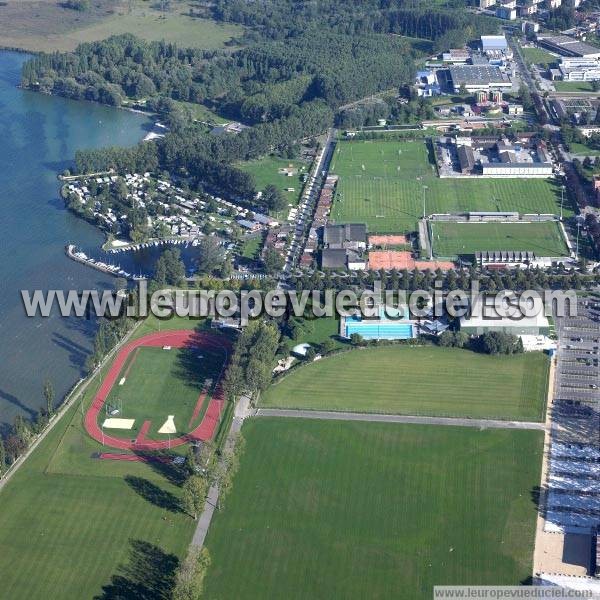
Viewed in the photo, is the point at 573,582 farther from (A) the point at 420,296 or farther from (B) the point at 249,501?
(A) the point at 420,296

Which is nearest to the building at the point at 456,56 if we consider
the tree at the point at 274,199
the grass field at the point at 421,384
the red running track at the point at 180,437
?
the tree at the point at 274,199

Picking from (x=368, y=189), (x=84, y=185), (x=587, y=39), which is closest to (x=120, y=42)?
(x=84, y=185)

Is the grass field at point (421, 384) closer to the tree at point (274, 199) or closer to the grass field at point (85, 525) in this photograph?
the grass field at point (85, 525)

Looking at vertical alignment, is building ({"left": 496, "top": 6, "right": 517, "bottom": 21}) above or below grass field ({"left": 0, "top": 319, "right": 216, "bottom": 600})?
above

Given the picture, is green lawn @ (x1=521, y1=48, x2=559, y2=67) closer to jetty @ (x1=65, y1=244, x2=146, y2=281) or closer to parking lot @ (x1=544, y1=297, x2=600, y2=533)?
parking lot @ (x1=544, y1=297, x2=600, y2=533)

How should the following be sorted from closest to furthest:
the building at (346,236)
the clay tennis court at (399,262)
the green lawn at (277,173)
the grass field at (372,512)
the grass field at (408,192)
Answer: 1. the grass field at (372,512)
2. the clay tennis court at (399,262)
3. the building at (346,236)
4. the grass field at (408,192)
5. the green lawn at (277,173)

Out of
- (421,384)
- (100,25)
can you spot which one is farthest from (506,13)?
(421,384)

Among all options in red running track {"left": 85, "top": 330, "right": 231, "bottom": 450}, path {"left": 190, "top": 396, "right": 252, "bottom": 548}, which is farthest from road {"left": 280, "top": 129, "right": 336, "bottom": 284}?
path {"left": 190, "top": 396, "right": 252, "bottom": 548}
